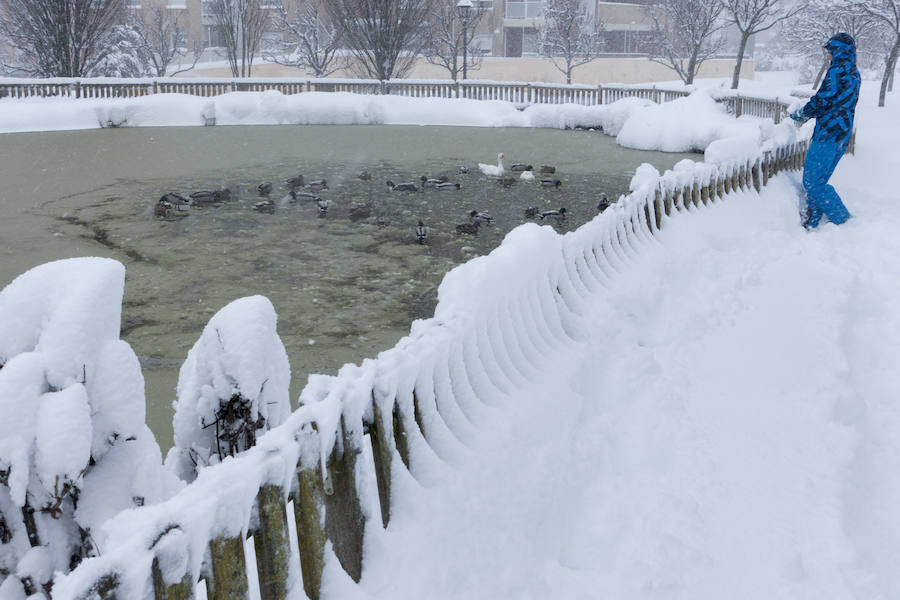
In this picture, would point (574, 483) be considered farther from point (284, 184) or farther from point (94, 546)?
point (284, 184)

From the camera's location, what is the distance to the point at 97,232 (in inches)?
420

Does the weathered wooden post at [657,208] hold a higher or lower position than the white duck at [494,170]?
higher

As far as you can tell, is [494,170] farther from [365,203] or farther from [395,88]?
[395,88]

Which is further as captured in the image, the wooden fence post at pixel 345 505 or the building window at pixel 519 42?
the building window at pixel 519 42

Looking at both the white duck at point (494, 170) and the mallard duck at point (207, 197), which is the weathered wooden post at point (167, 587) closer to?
the mallard duck at point (207, 197)

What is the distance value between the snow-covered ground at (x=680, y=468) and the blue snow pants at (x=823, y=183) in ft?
9.39

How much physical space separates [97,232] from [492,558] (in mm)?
9078

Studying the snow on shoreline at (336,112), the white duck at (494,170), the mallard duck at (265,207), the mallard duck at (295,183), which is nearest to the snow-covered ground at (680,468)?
the mallard duck at (265,207)

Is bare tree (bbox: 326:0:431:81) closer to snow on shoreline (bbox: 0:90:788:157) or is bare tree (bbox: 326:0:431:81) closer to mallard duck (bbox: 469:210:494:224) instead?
snow on shoreline (bbox: 0:90:788:157)

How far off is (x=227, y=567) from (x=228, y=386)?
2.77ft

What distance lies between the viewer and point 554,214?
1195 centimetres

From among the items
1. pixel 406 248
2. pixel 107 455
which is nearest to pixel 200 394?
pixel 107 455

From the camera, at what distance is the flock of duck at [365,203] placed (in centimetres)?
1149

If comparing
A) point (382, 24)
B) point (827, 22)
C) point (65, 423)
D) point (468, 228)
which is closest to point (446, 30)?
point (382, 24)
